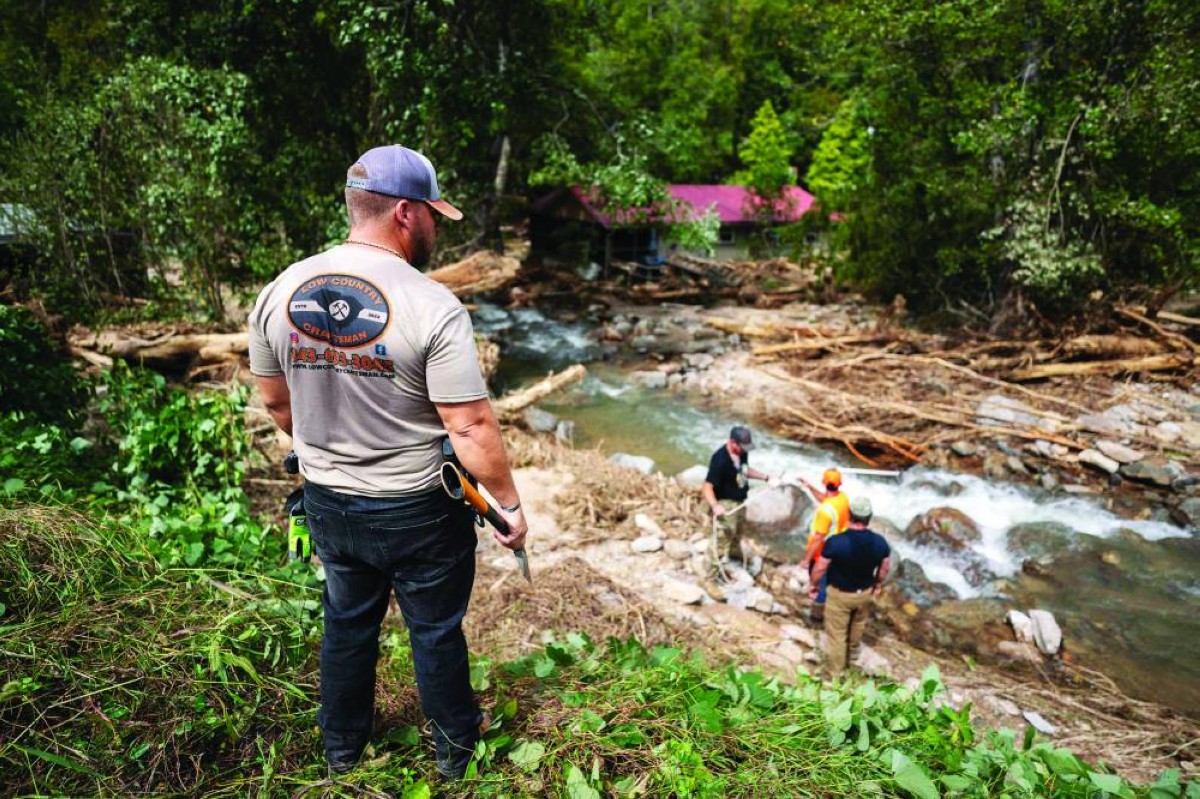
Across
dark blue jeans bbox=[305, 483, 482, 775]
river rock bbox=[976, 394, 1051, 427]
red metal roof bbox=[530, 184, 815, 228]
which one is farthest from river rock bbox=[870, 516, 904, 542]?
red metal roof bbox=[530, 184, 815, 228]

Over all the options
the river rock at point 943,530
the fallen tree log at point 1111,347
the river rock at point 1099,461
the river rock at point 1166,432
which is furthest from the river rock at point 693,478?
the fallen tree log at point 1111,347

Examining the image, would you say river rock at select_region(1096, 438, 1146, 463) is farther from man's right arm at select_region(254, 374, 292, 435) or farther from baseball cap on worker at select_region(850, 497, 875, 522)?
man's right arm at select_region(254, 374, 292, 435)

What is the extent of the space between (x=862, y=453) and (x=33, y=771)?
36.0ft

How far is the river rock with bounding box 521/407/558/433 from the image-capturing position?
11062 mm

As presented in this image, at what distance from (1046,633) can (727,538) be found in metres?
3.18

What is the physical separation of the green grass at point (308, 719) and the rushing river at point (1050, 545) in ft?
15.4

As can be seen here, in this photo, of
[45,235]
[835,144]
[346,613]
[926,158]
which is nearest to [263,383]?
[346,613]

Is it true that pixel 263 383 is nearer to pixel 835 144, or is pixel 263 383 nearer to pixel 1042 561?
pixel 1042 561

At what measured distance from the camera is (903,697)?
3.56 metres

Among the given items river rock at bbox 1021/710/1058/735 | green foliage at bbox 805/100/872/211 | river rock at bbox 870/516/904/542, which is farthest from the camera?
green foliage at bbox 805/100/872/211

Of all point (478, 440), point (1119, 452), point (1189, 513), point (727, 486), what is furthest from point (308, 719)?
point (1119, 452)

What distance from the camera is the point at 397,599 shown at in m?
2.58

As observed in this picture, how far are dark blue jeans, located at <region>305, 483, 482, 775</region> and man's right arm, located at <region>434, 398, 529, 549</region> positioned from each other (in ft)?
0.62

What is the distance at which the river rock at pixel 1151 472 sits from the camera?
31.1 feet
